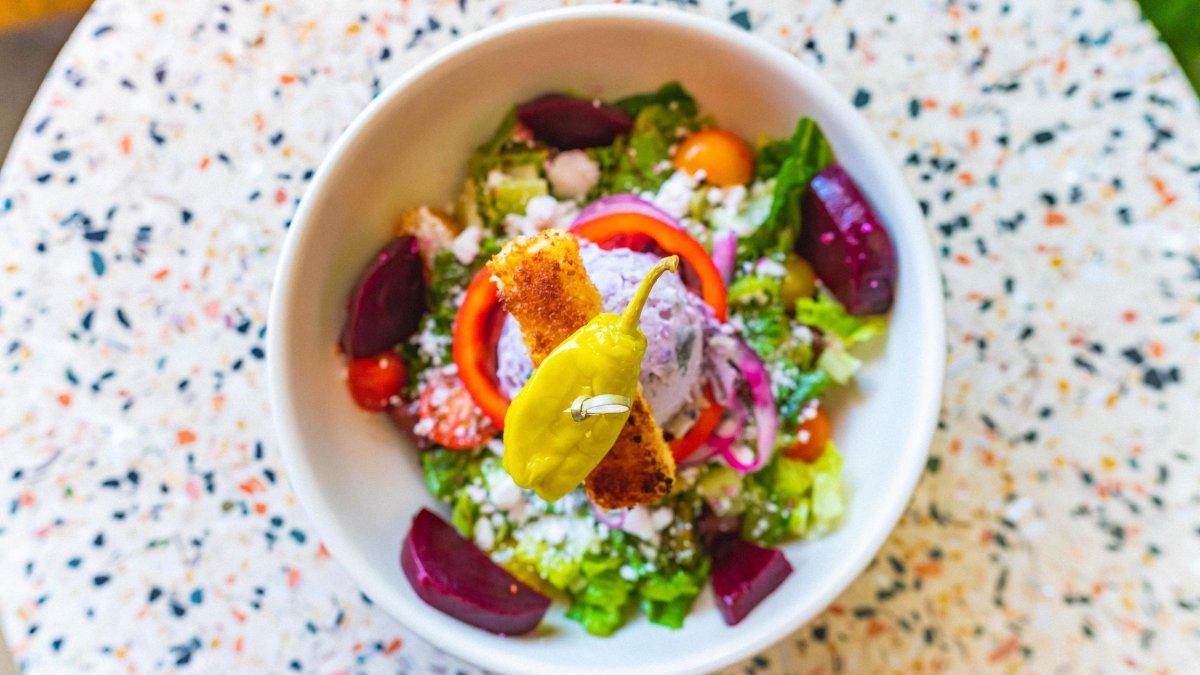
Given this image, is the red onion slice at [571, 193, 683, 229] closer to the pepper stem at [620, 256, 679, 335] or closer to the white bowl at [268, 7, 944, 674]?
the white bowl at [268, 7, 944, 674]

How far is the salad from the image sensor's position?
1.33 meters

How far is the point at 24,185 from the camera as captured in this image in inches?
58.4

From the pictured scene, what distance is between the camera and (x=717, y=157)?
1436mm

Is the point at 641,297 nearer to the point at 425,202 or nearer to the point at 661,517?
the point at 661,517

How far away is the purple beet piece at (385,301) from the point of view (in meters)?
1.36

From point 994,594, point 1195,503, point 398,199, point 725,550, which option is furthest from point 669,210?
point 1195,503

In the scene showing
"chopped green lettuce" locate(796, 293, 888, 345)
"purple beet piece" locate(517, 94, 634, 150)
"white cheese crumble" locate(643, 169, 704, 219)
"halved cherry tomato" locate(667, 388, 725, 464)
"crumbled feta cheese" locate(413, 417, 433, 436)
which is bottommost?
"halved cherry tomato" locate(667, 388, 725, 464)

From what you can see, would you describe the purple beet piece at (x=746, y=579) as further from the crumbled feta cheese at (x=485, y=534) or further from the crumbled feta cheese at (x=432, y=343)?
the crumbled feta cheese at (x=432, y=343)

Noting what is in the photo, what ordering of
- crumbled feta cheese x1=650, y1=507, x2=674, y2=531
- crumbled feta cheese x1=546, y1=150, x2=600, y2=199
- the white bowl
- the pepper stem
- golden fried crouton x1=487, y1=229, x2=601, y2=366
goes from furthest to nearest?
crumbled feta cheese x1=546, y1=150, x2=600, y2=199, crumbled feta cheese x1=650, y1=507, x2=674, y2=531, the white bowl, golden fried crouton x1=487, y1=229, x2=601, y2=366, the pepper stem

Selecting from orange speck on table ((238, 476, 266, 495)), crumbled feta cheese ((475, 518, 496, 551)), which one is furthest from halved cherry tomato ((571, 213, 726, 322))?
orange speck on table ((238, 476, 266, 495))

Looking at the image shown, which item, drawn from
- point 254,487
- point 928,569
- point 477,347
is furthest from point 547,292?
point 928,569

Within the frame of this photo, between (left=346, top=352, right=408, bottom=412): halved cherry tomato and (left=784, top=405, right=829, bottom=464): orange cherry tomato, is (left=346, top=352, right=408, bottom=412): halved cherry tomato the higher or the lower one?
the higher one

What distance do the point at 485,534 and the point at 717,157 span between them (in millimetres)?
683

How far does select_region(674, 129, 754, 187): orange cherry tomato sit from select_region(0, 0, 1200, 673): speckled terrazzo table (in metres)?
0.19
